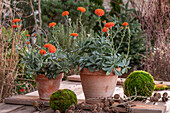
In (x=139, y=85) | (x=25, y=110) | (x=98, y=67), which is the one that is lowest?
(x=25, y=110)

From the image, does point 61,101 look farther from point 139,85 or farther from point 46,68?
point 139,85

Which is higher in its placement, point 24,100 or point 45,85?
point 45,85

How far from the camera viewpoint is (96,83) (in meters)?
1.53

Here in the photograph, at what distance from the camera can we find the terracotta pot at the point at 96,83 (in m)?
1.53

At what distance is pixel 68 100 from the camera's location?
1.44m

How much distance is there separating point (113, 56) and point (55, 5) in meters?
4.65

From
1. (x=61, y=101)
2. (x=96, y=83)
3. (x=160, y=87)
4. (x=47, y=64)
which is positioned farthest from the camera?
(x=160, y=87)

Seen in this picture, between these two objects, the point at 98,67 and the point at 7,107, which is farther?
the point at 7,107

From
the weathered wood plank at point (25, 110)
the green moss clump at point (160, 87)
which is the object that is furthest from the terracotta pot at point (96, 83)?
the green moss clump at point (160, 87)

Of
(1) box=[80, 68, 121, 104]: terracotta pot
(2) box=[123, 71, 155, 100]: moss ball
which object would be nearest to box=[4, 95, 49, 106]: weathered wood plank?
(1) box=[80, 68, 121, 104]: terracotta pot

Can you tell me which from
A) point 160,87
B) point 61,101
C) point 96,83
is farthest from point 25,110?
point 160,87

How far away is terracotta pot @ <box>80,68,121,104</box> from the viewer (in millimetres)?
1525

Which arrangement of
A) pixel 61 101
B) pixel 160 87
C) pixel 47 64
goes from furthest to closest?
1. pixel 160 87
2. pixel 47 64
3. pixel 61 101

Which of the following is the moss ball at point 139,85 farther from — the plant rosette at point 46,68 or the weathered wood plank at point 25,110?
the weathered wood plank at point 25,110
